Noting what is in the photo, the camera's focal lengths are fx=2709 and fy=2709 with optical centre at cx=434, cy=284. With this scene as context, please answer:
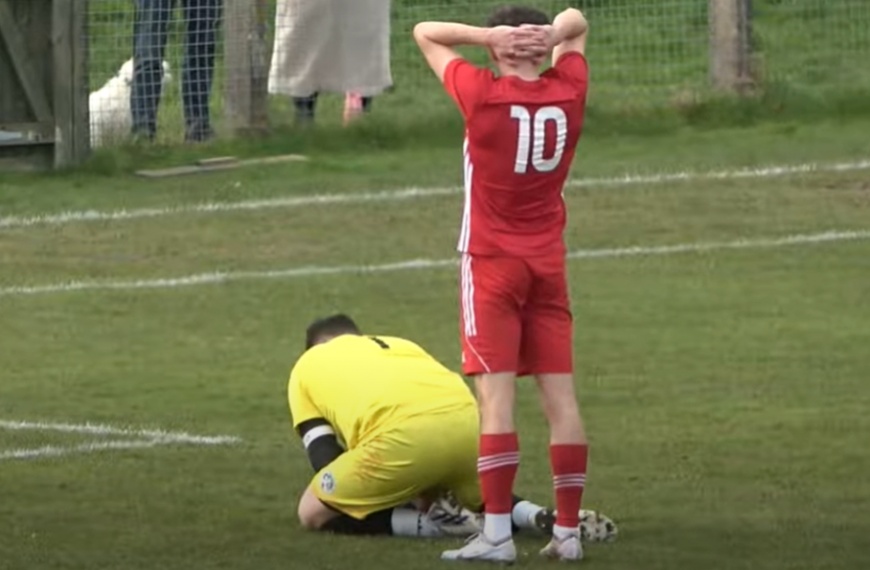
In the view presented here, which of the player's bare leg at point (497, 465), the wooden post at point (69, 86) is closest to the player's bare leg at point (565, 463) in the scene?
the player's bare leg at point (497, 465)

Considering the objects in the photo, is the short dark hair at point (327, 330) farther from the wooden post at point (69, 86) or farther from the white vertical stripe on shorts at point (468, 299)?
the wooden post at point (69, 86)

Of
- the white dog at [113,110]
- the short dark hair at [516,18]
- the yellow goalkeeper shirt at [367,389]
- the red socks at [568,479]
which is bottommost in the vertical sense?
the red socks at [568,479]

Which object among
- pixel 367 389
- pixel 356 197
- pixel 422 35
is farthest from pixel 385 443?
pixel 356 197

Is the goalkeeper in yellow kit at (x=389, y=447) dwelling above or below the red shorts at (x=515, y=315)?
below

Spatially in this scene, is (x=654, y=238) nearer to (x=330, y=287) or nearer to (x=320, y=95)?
(x=330, y=287)

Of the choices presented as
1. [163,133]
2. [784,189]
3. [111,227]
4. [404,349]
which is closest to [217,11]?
[163,133]

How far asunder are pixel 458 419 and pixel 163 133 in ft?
28.1

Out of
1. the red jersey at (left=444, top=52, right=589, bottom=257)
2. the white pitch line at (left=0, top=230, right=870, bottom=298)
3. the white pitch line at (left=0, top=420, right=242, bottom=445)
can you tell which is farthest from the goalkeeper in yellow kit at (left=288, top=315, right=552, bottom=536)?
the white pitch line at (left=0, top=230, right=870, bottom=298)

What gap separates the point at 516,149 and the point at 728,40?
982 centimetres

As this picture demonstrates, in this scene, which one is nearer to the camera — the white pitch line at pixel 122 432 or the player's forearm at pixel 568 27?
the player's forearm at pixel 568 27

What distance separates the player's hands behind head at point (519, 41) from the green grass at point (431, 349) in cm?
147

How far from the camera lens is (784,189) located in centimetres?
1498

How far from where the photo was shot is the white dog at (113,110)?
52.8 feet

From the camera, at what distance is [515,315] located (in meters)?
7.75
